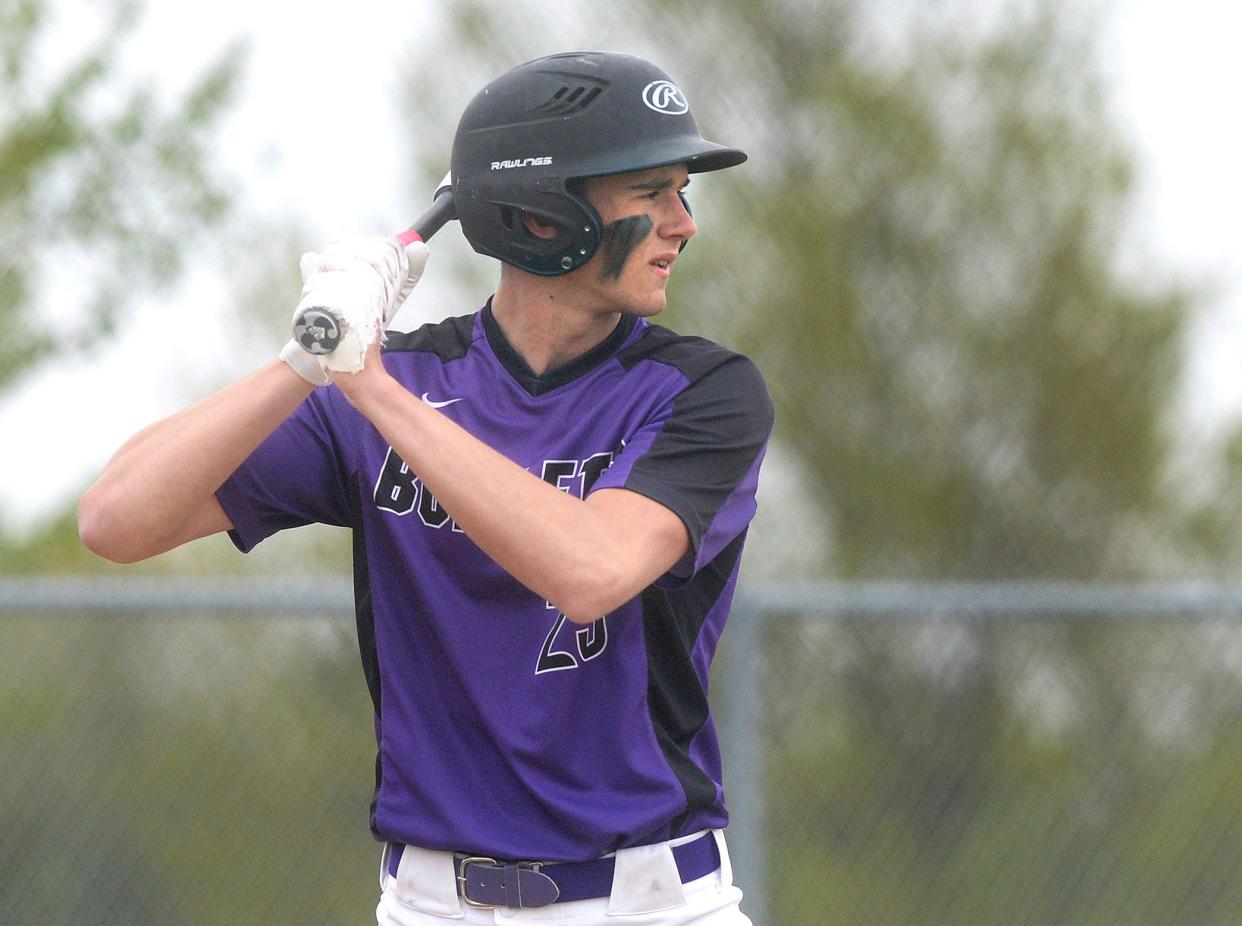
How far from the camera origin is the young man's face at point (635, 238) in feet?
9.27

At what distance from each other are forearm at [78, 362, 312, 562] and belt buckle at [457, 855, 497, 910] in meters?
0.71

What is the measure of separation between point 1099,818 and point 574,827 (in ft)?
10.4

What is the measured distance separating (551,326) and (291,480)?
0.51 meters

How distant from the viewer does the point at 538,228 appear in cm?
290

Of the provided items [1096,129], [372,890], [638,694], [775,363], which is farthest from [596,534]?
[1096,129]

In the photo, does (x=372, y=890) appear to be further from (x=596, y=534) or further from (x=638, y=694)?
(x=596, y=534)

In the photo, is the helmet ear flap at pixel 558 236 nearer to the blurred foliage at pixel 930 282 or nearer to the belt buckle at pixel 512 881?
the belt buckle at pixel 512 881

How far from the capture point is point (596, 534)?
2.48 metres

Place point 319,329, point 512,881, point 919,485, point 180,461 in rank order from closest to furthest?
point 319,329 → point 180,461 → point 512,881 → point 919,485

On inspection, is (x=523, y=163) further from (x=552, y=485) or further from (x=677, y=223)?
(x=552, y=485)

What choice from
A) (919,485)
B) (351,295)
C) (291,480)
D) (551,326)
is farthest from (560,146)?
(919,485)

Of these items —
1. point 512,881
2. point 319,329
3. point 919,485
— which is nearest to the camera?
point 319,329

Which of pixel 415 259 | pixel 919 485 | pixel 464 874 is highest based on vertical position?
pixel 415 259

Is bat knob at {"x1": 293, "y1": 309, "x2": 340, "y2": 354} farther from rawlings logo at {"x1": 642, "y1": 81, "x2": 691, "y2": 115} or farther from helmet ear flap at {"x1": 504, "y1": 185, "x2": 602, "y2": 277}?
rawlings logo at {"x1": 642, "y1": 81, "x2": 691, "y2": 115}
